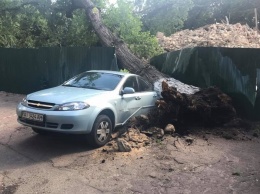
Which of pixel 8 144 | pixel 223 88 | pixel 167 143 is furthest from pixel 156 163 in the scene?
pixel 223 88

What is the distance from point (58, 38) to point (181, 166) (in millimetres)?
11358

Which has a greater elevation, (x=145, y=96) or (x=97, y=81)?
(x=97, y=81)

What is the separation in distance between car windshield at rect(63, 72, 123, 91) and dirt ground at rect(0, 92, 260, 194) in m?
1.19

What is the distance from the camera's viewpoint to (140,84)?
8320 mm

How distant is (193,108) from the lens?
310 inches

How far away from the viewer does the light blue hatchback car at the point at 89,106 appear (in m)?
6.30

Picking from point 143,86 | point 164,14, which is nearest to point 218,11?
point 164,14

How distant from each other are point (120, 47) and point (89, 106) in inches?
249

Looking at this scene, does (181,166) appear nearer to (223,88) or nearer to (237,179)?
(237,179)

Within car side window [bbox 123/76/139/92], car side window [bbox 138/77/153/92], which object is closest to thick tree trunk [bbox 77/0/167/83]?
car side window [bbox 138/77/153/92]

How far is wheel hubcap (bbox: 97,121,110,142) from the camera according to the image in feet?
22.1

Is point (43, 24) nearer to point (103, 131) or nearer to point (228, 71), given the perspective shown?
point (228, 71)

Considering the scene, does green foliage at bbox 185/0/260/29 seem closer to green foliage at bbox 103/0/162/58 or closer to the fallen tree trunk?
green foliage at bbox 103/0/162/58

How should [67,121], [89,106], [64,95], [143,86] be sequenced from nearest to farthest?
[67,121] < [89,106] < [64,95] < [143,86]
